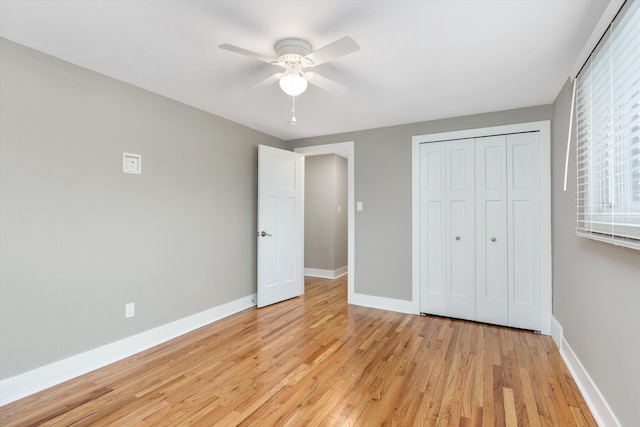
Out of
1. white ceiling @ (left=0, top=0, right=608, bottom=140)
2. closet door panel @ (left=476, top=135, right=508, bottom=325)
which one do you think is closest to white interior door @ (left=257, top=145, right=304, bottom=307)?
white ceiling @ (left=0, top=0, right=608, bottom=140)

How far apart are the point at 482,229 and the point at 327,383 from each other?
2.32 m

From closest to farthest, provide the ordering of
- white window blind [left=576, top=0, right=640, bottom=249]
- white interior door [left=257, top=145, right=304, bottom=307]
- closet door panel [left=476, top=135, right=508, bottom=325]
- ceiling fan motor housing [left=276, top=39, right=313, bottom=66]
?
1. white window blind [left=576, top=0, right=640, bottom=249]
2. ceiling fan motor housing [left=276, top=39, right=313, bottom=66]
3. closet door panel [left=476, top=135, right=508, bottom=325]
4. white interior door [left=257, top=145, right=304, bottom=307]

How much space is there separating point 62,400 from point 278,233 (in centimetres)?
255

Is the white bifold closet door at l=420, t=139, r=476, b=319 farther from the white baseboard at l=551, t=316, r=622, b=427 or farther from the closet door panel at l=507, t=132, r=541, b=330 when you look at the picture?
the white baseboard at l=551, t=316, r=622, b=427

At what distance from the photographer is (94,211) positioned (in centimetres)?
236

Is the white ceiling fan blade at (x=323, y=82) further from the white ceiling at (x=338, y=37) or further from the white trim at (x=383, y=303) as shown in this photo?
the white trim at (x=383, y=303)

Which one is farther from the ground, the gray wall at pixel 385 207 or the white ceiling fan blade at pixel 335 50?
the white ceiling fan blade at pixel 335 50

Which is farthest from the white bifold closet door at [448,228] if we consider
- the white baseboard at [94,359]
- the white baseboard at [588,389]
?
the white baseboard at [94,359]

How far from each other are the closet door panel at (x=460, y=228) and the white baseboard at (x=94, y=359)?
269 cm

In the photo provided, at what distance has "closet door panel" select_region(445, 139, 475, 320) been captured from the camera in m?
3.34

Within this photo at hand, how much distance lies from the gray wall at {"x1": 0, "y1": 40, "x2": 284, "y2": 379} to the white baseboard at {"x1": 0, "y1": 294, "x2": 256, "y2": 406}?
55mm

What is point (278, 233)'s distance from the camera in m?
4.05

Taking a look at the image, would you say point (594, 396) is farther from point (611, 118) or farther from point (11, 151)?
point (11, 151)

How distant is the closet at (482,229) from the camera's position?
308 centimetres
